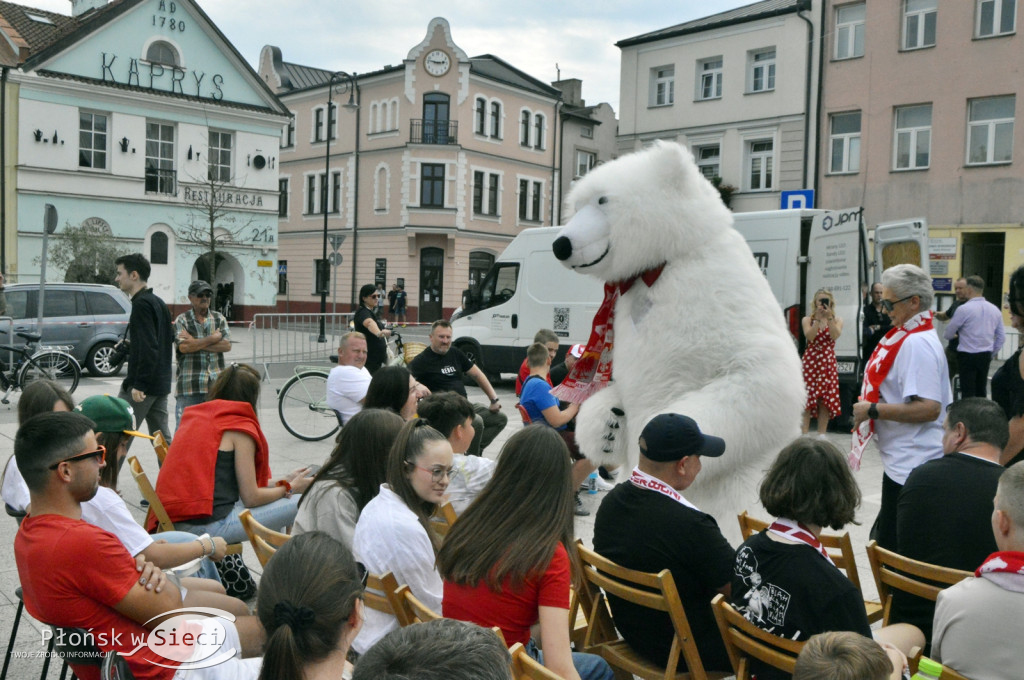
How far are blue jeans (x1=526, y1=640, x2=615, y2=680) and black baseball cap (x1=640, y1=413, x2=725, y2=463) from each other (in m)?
0.71

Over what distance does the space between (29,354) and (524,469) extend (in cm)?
1169

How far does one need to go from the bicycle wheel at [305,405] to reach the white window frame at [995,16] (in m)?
20.2

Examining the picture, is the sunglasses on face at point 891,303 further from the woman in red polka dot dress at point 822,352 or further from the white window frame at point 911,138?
the white window frame at point 911,138

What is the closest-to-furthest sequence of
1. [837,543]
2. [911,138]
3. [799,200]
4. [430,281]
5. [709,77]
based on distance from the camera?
[837,543]
[799,200]
[911,138]
[709,77]
[430,281]

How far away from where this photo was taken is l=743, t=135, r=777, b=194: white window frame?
26344 millimetres

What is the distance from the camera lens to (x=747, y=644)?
8.36 feet

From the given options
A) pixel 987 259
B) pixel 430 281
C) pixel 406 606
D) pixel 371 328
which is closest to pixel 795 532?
pixel 406 606

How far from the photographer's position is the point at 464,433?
4.52 metres

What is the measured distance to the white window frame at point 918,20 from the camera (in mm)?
22578

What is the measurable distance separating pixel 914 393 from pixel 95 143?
92.0ft

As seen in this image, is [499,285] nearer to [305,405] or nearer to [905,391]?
[305,405]

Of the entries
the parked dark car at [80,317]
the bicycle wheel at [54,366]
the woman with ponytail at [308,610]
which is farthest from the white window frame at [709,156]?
the woman with ponytail at [308,610]

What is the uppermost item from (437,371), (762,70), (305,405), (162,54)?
(162,54)

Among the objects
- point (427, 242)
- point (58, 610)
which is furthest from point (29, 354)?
point (427, 242)
